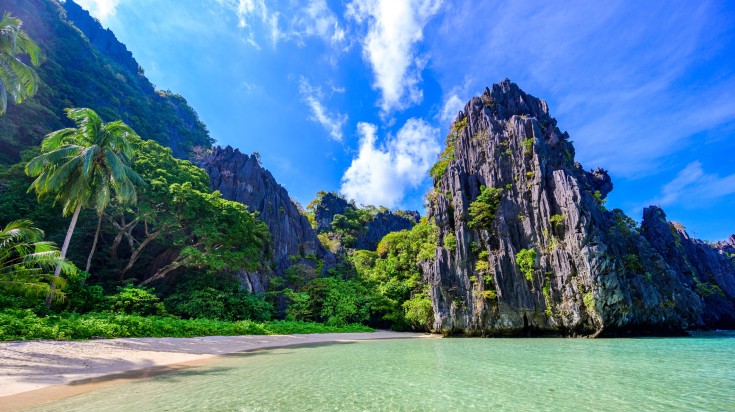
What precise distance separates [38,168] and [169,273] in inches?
477

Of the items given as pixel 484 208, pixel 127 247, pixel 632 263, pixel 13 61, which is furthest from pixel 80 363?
pixel 632 263

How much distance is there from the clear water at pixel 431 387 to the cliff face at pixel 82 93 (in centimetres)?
2939

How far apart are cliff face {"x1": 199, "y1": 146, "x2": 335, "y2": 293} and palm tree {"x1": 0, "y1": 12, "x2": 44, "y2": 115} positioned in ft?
75.3

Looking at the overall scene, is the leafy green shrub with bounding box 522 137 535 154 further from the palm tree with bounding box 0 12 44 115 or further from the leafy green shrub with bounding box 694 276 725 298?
the palm tree with bounding box 0 12 44 115

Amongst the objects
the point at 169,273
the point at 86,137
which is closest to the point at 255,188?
the point at 169,273

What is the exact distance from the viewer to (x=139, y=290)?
754 inches

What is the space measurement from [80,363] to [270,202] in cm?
3219

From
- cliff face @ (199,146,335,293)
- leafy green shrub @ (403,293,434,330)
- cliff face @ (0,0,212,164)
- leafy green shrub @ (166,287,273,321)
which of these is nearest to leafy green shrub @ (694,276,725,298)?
leafy green shrub @ (403,293,434,330)

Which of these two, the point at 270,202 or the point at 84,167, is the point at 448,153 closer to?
the point at 270,202

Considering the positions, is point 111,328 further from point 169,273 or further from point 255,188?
point 255,188

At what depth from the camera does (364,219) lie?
63.7 meters

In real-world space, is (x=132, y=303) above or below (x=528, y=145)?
below

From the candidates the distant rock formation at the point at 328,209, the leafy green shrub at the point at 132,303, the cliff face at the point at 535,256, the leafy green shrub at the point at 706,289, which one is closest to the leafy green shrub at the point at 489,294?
the cliff face at the point at 535,256

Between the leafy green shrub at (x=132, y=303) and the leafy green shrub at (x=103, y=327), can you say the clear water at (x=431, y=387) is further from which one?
the leafy green shrub at (x=132, y=303)
